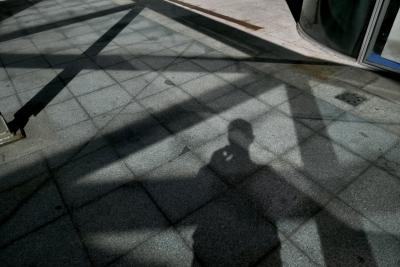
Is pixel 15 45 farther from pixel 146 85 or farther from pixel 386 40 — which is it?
pixel 386 40

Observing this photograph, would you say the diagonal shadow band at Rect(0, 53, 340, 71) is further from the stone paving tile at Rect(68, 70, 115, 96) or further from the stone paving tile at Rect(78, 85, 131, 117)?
the stone paving tile at Rect(78, 85, 131, 117)

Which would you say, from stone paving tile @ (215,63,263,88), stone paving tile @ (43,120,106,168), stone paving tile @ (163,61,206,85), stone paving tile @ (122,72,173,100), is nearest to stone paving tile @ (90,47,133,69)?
stone paving tile @ (122,72,173,100)

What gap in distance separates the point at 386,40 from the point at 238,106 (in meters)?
3.96

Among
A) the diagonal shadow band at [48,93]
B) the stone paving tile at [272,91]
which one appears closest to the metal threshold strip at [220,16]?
the stone paving tile at [272,91]

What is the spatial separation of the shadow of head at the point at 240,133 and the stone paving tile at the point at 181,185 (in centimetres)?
81

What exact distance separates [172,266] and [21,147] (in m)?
3.74

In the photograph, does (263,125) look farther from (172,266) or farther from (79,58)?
(79,58)

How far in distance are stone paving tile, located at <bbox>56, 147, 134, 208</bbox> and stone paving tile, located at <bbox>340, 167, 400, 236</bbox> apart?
132 inches

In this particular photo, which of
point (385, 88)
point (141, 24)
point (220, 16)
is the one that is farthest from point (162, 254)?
point (220, 16)

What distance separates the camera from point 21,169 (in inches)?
196

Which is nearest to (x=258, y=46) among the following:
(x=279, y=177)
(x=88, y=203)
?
(x=279, y=177)

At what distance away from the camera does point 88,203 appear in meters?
4.34

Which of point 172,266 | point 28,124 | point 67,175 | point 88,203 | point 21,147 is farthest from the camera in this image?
point 28,124

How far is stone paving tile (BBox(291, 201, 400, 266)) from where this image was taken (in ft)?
11.5
